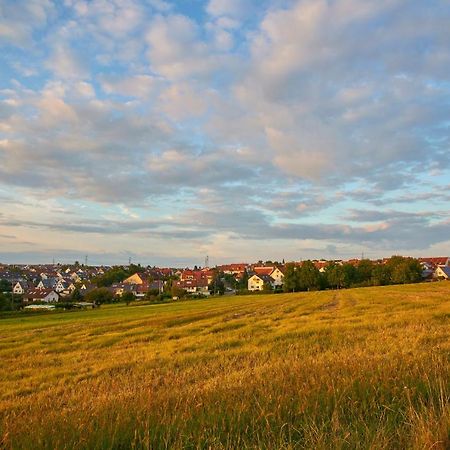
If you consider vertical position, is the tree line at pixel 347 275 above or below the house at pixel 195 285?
above

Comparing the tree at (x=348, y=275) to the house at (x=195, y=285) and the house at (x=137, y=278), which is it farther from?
the house at (x=137, y=278)

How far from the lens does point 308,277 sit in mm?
123250

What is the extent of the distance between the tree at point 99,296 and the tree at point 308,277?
49.4m

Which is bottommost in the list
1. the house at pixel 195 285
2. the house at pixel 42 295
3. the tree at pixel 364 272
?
the house at pixel 42 295

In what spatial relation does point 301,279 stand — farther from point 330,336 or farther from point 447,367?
point 447,367

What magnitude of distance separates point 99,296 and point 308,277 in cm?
5350

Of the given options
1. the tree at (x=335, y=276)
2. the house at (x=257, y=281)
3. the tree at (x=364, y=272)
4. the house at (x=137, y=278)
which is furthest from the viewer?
the house at (x=137, y=278)

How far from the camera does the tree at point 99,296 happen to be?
4304 inches

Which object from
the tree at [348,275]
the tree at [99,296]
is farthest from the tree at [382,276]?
the tree at [99,296]

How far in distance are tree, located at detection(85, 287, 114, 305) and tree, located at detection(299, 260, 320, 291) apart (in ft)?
162

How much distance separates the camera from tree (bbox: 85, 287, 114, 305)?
359 ft

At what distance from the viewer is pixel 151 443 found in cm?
473

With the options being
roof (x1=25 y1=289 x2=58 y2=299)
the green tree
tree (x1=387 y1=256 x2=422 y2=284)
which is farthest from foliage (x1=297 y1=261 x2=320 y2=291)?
roof (x1=25 y1=289 x2=58 y2=299)

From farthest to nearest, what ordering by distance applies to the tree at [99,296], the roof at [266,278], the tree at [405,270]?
the roof at [266,278] < the tree at [405,270] < the tree at [99,296]
